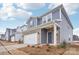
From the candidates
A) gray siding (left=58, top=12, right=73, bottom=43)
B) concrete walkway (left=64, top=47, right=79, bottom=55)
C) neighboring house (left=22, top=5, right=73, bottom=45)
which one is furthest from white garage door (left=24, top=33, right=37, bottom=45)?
concrete walkway (left=64, top=47, right=79, bottom=55)

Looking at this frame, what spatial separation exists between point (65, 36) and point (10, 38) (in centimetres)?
92

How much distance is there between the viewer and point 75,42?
11.8 ft

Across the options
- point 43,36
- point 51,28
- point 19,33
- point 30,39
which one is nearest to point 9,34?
point 19,33

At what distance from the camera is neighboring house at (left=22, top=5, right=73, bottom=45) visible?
3.59 meters

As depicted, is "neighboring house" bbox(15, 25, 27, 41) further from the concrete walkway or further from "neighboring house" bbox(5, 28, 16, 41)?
the concrete walkway

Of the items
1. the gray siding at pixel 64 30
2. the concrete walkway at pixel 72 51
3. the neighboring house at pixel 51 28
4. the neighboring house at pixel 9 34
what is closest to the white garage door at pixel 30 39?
the neighboring house at pixel 51 28

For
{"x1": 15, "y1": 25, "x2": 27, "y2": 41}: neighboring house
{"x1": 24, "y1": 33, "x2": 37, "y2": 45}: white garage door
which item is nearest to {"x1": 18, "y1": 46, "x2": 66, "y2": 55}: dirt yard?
{"x1": 24, "y1": 33, "x2": 37, "y2": 45}: white garage door

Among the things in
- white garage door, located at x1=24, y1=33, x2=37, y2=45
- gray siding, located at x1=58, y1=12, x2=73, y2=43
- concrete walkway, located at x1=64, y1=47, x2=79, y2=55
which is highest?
gray siding, located at x1=58, y1=12, x2=73, y2=43

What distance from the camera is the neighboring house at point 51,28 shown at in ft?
11.8

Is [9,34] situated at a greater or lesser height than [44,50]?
greater

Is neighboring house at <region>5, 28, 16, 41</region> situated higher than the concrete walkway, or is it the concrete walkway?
neighboring house at <region>5, 28, 16, 41</region>

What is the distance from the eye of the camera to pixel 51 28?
11.8 feet

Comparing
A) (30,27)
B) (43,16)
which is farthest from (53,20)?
(30,27)

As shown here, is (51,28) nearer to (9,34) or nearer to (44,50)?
(44,50)
